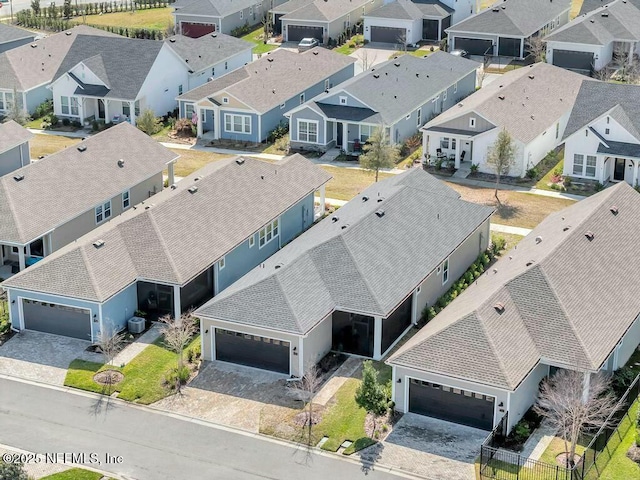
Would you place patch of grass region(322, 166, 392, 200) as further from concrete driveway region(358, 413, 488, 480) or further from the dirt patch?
concrete driveway region(358, 413, 488, 480)

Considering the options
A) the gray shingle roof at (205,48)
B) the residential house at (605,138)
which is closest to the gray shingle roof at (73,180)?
the gray shingle roof at (205,48)

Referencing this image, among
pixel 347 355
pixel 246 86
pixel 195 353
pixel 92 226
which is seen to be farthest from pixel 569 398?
pixel 246 86

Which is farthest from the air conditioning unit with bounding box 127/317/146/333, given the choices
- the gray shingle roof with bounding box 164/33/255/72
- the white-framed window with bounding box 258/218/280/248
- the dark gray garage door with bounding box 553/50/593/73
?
the dark gray garage door with bounding box 553/50/593/73

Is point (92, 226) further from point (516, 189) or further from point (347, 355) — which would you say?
point (516, 189)

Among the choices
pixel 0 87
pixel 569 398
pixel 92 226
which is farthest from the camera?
pixel 0 87

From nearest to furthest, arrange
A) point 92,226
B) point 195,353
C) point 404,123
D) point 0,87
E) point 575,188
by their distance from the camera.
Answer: point 195,353 < point 92,226 < point 575,188 < point 404,123 < point 0,87

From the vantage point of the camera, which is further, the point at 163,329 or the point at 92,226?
the point at 92,226

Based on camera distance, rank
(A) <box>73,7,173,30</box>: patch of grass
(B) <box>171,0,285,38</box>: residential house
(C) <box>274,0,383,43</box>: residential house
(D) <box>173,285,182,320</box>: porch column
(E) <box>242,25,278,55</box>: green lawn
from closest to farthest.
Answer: (D) <box>173,285,182,320</box>: porch column < (E) <box>242,25,278,55</box>: green lawn < (C) <box>274,0,383,43</box>: residential house < (B) <box>171,0,285,38</box>: residential house < (A) <box>73,7,173,30</box>: patch of grass

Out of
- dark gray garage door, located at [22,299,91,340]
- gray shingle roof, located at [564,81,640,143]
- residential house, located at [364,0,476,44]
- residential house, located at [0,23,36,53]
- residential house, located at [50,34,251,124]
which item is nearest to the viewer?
dark gray garage door, located at [22,299,91,340]
